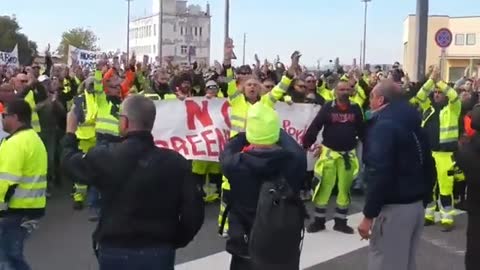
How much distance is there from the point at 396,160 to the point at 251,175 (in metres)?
1.40

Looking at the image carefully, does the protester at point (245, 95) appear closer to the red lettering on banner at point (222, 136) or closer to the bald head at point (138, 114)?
the red lettering on banner at point (222, 136)

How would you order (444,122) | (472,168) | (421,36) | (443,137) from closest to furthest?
(472,168) < (443,137) < (444,122) < (421,36)

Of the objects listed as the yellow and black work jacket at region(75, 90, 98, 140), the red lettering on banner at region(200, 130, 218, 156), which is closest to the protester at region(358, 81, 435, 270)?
the yellow and black work jacket at region(75, 90, 98, 140)

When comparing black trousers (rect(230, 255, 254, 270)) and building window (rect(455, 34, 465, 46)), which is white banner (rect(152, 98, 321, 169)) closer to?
black trousers (rect(230, 255, 254, 270))

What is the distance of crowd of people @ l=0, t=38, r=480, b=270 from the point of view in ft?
15.3

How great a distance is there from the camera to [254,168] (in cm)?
547

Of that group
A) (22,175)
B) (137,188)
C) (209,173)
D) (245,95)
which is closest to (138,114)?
(137,188)

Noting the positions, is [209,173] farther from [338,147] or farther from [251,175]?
[251,175]

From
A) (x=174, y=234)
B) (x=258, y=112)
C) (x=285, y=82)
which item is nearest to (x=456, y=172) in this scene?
(x=285, y=82)

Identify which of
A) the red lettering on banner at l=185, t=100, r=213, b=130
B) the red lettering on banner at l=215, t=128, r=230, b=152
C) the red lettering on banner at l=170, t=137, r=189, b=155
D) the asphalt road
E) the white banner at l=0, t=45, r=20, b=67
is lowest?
the asphalt road

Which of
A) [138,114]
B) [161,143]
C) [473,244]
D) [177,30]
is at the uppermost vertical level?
[177,30]

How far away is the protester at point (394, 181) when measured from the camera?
244 inches

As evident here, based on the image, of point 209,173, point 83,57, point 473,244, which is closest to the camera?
point 473,244

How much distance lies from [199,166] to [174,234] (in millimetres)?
7387
